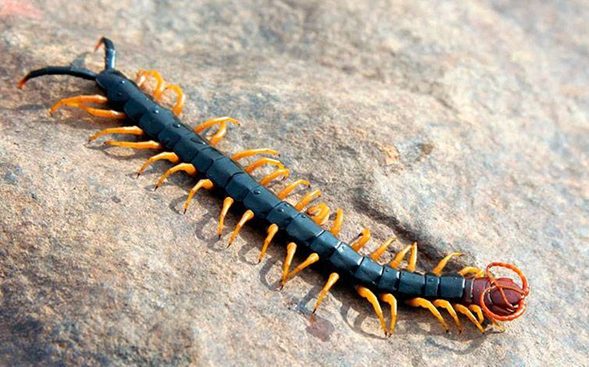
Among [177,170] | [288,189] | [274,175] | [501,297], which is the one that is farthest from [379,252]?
[177,170]

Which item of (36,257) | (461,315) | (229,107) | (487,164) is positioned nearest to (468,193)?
(487,164)

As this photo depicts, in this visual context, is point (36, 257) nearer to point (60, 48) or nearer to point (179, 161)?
point (179, 161)

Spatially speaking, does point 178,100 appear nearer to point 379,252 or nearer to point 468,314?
→ point 379,252

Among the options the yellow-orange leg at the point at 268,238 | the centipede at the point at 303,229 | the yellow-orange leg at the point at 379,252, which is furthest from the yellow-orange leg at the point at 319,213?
the yellow-orange leg at the point at 379,252

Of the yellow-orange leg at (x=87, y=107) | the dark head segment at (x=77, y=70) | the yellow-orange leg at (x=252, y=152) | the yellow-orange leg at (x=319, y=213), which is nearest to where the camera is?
the yellow-orange leg at (x=319, y=213)

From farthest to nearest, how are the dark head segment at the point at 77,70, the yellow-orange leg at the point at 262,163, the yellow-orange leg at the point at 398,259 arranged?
the dark head segment at the point at 77,70 → the yellow-orange leg at the point at 262,163 → the yellow-orange leg at the point at 398,259

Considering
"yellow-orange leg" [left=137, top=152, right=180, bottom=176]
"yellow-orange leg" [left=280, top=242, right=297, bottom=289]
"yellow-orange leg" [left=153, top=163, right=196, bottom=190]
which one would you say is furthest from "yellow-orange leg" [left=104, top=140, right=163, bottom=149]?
"yellow-orange leg" [left=280, top=242, right=297, bottom=289]

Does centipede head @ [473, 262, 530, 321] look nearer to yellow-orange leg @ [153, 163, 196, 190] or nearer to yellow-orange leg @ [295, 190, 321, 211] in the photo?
yellow-orange leg @ [295, 190, 321, 211]

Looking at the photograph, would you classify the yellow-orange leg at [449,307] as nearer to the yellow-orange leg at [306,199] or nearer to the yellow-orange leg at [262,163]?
the yellow-orange leg at [306,199]
